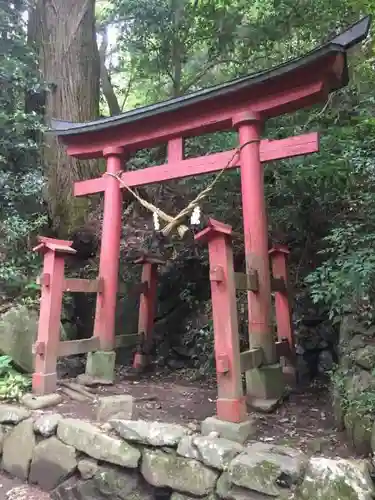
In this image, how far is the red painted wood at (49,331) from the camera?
433cm

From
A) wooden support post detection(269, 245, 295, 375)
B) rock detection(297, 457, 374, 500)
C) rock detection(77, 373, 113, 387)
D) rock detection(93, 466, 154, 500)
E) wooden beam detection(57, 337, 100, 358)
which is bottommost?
rock detection(93, 466, 154, 500)

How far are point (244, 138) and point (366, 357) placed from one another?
223cm

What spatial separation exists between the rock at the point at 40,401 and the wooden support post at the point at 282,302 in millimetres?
2327

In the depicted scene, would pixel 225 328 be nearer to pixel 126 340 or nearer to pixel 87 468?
pixel 87 468

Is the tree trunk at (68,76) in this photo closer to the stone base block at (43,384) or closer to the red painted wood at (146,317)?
the red painted wood at (146,317)

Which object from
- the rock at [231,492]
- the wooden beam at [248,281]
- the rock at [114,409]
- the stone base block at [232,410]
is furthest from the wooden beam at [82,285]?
the rock at [231,492]

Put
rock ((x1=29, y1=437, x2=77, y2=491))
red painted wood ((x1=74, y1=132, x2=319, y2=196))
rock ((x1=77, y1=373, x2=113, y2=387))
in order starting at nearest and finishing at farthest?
rock ((x1=29, y1=437, x2=77, y2=491)) → red painted wood ((x1=74, y1=132, x2=319, y2=196)) → rock ((x1=77, y1=373, x2=113, y2=387))

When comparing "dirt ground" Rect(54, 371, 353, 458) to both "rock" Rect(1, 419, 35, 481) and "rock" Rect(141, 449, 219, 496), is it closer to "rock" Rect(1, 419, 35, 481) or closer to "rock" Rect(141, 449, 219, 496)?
"rock" Rect(1, 419, 35, 481)

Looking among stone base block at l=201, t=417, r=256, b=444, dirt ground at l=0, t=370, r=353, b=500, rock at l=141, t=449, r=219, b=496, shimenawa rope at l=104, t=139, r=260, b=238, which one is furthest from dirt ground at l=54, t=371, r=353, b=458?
shimenawa rope at l=104, t=139, r=260, b=238

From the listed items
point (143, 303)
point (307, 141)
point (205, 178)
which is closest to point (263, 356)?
point (307, 141)

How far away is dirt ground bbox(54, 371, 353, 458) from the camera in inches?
125

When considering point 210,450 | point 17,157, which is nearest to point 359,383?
point 210,450

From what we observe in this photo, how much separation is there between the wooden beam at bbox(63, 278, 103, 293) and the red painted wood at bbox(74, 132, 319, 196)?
1.13 m

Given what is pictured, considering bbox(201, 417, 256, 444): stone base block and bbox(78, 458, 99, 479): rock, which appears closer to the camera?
bbox(201, 417, 256, 444): stone base block
